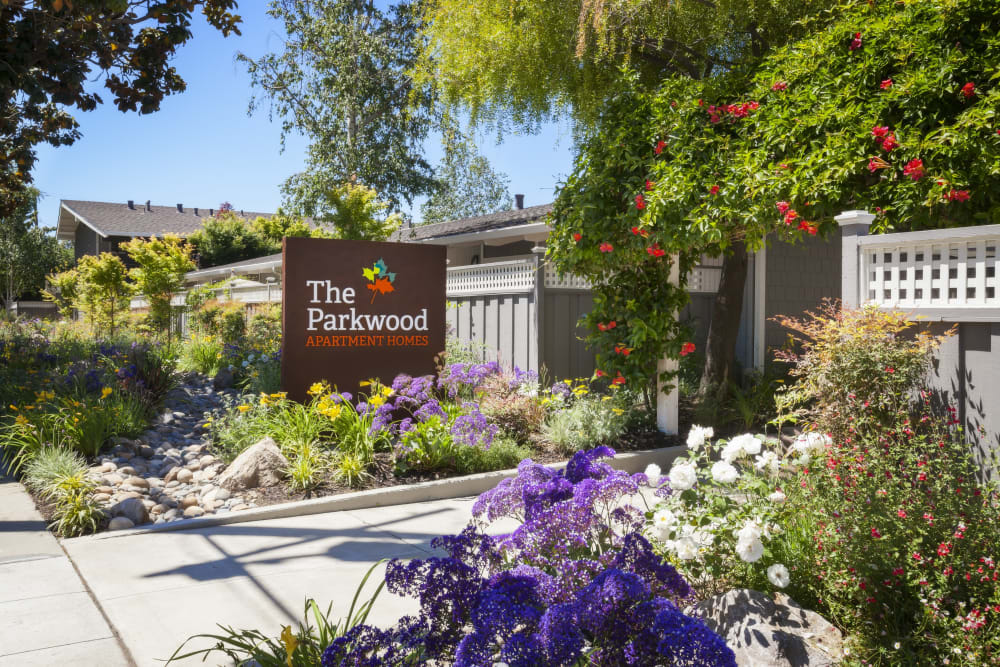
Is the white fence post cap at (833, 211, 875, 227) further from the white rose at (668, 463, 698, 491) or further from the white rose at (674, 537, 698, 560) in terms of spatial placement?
the white rose at (674, 537, 698, 560)

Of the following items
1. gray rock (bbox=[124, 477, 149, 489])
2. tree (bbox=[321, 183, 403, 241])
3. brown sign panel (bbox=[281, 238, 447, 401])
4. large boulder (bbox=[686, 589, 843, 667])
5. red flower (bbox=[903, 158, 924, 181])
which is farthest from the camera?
tree (bbox=[321, 183, 403, 241])

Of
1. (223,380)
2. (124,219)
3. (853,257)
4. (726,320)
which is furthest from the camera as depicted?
(124,219)

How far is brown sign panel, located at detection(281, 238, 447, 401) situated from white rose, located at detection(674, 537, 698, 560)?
15.9 feet

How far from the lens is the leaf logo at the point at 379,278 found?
754 centimetres

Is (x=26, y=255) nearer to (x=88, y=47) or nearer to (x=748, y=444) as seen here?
(x=88, y=47)

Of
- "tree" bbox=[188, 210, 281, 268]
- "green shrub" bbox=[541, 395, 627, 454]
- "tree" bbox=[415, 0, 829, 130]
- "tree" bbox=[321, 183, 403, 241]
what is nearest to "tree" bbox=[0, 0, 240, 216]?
"tree" bbox=[415, 0, 829, 130]

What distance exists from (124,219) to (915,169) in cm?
3541

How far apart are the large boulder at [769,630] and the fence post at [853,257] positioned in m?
2.74

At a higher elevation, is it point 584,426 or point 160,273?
point 160,273

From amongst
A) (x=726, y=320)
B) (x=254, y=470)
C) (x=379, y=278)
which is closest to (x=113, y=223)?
Answer: (x=379, y=278)

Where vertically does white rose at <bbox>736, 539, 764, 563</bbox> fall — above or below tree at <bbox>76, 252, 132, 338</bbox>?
below

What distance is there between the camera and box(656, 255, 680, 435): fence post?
8.00 m

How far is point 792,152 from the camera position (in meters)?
5.91

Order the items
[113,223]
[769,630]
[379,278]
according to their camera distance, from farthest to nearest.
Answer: [113,223], [379,278], [769,630]
